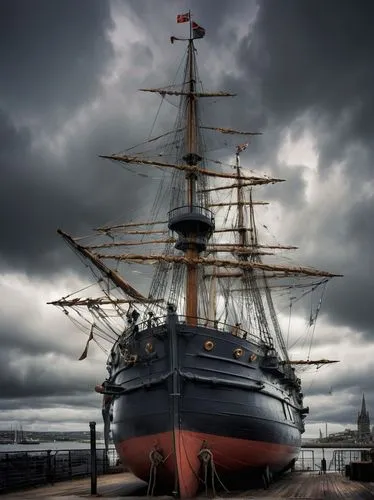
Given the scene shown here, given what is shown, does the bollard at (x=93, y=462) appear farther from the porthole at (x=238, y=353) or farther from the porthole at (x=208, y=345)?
the porthole at (x=238, y=353)

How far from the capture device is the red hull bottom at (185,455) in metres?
19.1

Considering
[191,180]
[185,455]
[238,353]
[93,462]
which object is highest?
[191,180]

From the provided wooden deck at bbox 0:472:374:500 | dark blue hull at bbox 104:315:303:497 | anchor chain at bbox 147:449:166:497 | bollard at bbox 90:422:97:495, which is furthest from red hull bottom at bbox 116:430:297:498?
bollard at bbox 90:422:97:495

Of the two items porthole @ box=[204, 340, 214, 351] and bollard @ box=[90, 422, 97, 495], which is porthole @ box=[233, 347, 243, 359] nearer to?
porthole @ box=[204, 340, 214, 351]

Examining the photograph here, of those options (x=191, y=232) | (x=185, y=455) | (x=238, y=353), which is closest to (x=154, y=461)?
(x=185, y=455)

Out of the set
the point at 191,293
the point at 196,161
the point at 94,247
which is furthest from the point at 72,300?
the point at 196,161

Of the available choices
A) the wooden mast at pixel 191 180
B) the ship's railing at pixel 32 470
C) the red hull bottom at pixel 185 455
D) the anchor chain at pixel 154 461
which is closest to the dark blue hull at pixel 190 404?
the red hull bottom at pixel 185 455

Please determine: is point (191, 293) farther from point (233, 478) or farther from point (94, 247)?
point (233, 478)

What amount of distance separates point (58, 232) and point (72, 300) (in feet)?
17.8

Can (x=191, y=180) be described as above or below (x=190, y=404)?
above

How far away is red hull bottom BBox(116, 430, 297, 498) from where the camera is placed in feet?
62.6

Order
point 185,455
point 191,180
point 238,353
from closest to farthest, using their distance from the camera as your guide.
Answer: point 185,455
point 238,353
point 191,180

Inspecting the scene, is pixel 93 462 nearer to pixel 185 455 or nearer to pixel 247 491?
pixel 185 455

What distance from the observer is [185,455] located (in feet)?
63.0
